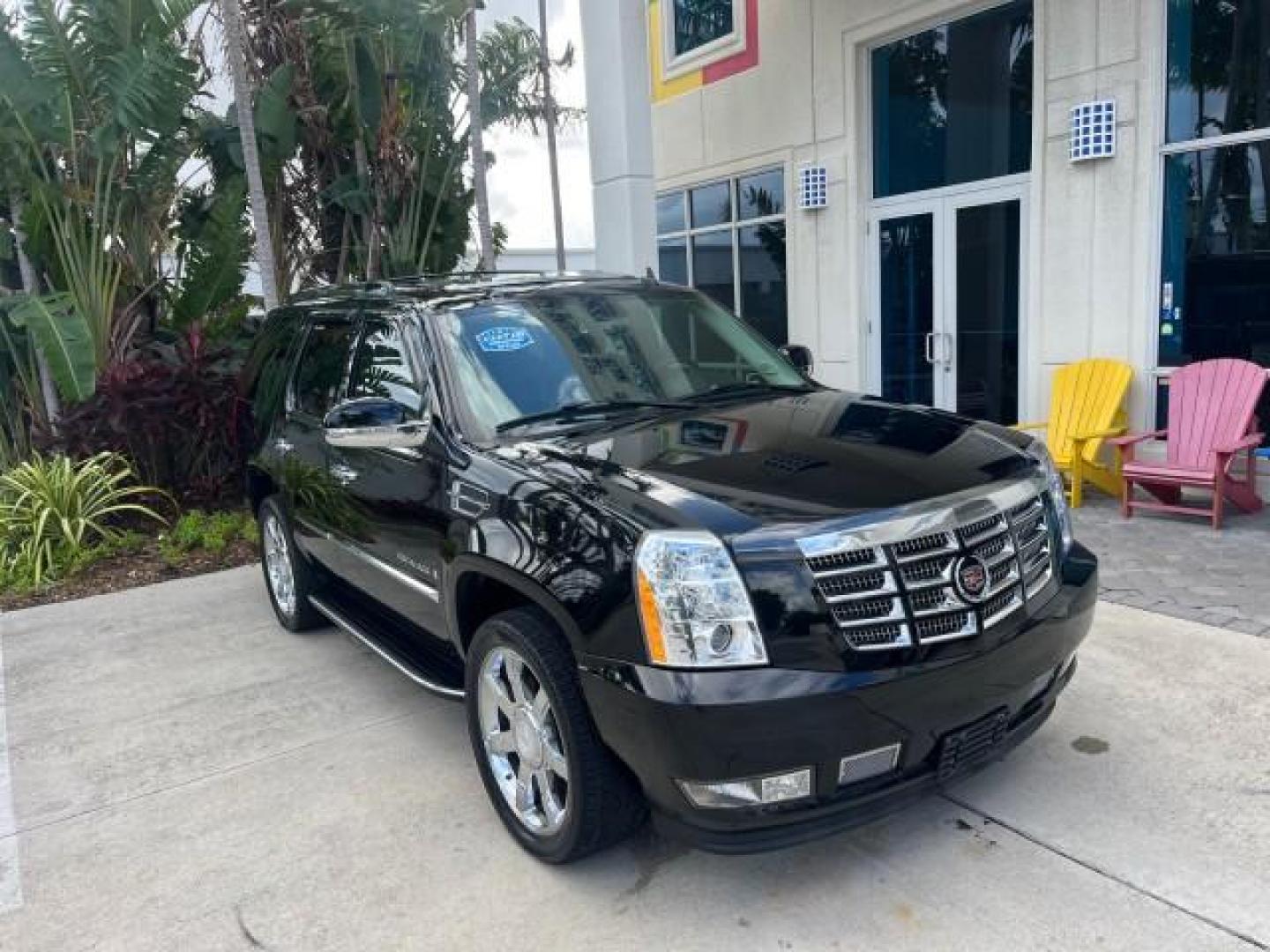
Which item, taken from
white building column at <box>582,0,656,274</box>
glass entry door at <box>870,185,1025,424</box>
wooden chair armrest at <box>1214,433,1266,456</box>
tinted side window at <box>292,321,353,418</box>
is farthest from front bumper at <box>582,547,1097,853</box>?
white building column at <box>582,0,656,274</box>

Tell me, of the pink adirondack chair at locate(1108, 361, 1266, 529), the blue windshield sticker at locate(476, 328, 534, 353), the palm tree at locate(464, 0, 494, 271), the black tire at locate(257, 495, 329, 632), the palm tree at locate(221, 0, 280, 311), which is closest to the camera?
the blue windshield sticker at locate(476, 328, 534, 353)

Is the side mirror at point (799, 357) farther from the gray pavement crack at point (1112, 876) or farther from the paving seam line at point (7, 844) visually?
the paving seam line at point (7, 844)

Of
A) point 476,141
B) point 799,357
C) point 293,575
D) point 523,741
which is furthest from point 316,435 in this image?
point 476,141

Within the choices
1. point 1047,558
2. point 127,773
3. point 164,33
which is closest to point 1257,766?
point 1047,558

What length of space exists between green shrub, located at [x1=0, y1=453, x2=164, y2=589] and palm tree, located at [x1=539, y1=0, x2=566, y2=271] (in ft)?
31.3

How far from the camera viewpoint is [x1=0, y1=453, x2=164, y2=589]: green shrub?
7344mm

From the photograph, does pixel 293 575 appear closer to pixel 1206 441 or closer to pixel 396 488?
pixel 396 488

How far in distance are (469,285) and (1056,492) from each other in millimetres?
2605

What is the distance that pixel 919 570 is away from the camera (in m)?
2.72

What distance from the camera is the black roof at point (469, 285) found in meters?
4.16

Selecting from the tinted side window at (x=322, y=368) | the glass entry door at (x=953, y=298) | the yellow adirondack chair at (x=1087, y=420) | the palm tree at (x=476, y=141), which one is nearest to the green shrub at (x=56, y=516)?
the tinted side window at (x=322, y=368)

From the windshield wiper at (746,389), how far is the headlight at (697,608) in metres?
1.40

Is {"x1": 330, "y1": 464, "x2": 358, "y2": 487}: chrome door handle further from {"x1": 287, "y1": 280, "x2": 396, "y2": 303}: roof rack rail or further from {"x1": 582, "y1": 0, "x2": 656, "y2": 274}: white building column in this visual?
{"x1": 582, "y1": 0, "x2": 656, "y2": 274}: white building column

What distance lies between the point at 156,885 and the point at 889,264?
848 centimetres
